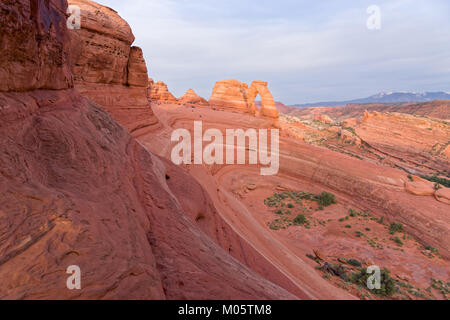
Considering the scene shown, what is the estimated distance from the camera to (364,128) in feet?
115

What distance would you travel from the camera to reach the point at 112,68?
464 inches

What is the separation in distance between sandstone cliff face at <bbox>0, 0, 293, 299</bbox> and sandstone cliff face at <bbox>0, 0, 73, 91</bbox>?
0.04 m

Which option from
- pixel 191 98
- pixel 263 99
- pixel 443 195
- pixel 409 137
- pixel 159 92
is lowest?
pixel 443 195

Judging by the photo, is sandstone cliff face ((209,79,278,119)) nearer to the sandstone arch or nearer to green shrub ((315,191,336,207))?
the sandstone arch

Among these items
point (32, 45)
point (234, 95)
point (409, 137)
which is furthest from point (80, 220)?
point (409, 137)

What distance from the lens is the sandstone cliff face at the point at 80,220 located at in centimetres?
197

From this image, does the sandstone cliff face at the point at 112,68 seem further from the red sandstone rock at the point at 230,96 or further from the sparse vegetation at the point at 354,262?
the red sandstone rock at the point at 230,96

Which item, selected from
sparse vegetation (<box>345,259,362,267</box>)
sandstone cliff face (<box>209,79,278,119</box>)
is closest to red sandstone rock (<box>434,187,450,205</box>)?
sparse vegetation (<box>345,259,362,267</box>)

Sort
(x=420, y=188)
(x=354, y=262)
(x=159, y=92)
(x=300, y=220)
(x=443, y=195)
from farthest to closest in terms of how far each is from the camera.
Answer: (x=159, y=92)
(x=420, y=188)
(x=443, y=195)
(x=300, y=220)
(x=354, y=262)

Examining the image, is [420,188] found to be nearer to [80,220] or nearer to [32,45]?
[80,220]

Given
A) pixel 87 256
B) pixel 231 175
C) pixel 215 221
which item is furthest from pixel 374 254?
pixel 87 256

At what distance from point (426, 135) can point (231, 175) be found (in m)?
29.5

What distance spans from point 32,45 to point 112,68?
9575mm

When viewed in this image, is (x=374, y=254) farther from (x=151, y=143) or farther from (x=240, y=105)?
(x=240, y=105)
